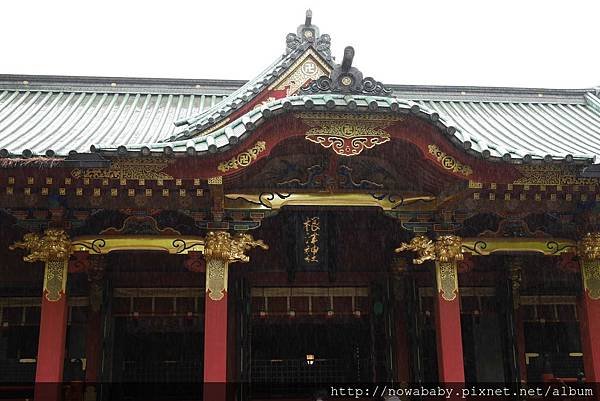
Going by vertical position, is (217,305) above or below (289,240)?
below

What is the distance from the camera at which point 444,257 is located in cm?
853

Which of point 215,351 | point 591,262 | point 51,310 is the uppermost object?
point 591,262

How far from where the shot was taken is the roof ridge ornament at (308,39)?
38.0 feet

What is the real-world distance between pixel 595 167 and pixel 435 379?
484 centimetres

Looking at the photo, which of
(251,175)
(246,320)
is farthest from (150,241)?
(246,320)

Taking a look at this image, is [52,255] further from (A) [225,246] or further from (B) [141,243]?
(A) [225,246]

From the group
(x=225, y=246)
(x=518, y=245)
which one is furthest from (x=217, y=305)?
(x=518, y=245)

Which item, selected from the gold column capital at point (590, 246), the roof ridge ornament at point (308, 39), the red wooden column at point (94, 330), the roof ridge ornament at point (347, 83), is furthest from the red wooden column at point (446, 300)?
the red wooden column at point (94, 330)

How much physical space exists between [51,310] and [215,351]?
Answer: 7.55 feet

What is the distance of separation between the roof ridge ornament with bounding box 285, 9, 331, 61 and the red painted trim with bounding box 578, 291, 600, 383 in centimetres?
630

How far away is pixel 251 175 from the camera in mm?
8523

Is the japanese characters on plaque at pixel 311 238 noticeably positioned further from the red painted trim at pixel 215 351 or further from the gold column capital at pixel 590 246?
the gold column capital at pixel 590 246

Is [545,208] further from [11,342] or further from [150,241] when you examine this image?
[11,342]

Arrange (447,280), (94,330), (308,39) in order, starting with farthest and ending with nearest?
(308,39) < (94,330) < (447,280)
